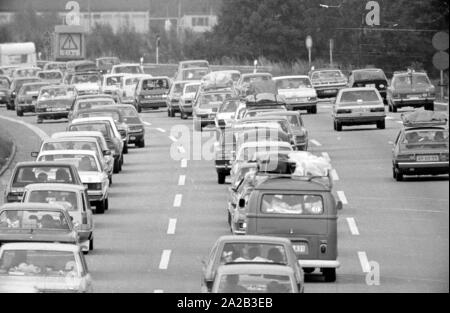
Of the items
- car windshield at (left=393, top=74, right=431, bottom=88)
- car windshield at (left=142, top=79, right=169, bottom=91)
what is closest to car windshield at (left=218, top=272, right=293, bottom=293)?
car windshield at (left=393, top=74, right=431, bottom=88)

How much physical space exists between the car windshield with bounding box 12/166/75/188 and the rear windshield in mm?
1848

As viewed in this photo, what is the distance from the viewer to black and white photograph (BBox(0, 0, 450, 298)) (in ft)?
74.2

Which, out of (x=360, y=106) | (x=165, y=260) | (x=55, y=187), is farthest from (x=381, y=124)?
(x=165, y=260)

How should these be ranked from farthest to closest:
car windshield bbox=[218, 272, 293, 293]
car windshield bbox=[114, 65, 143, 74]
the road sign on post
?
the road sign on post, car windshield bbox=[114, 65, 143, 74], car windshield bbox=[218, 272, 293, 293]

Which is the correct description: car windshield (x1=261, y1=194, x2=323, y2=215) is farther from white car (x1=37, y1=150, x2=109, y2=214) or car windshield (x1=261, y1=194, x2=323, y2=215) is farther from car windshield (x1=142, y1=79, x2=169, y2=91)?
car windshield (x1=142, y1=79, x2=169, y2=91)

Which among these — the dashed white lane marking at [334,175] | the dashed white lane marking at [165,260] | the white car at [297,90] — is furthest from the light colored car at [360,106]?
the dashed white lane marking at [165,260]

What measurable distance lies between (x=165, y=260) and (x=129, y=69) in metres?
59.8

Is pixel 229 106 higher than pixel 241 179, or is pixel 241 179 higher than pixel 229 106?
pixel 241 179

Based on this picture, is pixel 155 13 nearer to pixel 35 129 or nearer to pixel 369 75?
pixel 369 75

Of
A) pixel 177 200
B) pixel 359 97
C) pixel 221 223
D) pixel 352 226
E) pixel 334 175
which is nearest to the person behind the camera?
pixel 352 226

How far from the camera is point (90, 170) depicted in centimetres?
3716

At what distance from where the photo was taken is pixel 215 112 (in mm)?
60250
